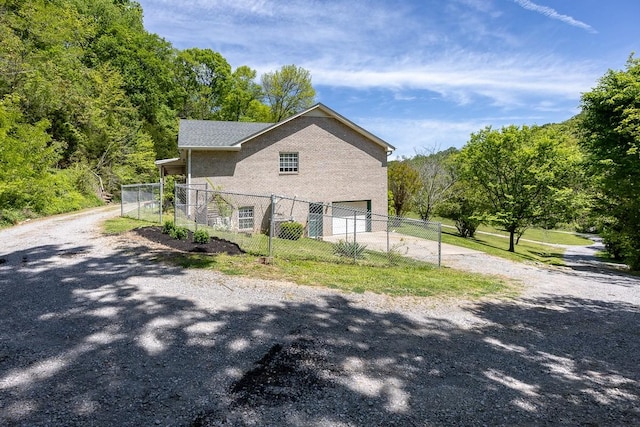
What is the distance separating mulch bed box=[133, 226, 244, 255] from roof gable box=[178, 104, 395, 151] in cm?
595

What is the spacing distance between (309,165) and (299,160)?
642mm

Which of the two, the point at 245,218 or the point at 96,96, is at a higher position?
the point at 96,96

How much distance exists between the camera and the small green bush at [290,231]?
17.3 metres

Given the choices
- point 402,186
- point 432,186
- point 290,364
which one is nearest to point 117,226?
point 290,364

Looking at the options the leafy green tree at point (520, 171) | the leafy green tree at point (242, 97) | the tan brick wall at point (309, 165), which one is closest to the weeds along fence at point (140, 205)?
the tan brick wall at point (309, 165)

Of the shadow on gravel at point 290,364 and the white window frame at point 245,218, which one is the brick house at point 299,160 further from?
the shadow on gravel at point 290,364

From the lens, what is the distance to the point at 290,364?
387cm

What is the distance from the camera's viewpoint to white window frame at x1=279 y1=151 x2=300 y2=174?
61.6 ft

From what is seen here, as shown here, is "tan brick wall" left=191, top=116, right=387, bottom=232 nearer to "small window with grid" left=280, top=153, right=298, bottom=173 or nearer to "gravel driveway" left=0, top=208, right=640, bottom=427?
"small window with grid" left=280, top=153, right=298, bottom=173

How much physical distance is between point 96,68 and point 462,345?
36.7m

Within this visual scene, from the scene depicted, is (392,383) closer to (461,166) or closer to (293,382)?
(293,382)

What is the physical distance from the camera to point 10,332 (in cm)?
438

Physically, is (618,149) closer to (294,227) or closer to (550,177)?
(550,177)

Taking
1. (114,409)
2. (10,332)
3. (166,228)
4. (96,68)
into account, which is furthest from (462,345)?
(96,68)
